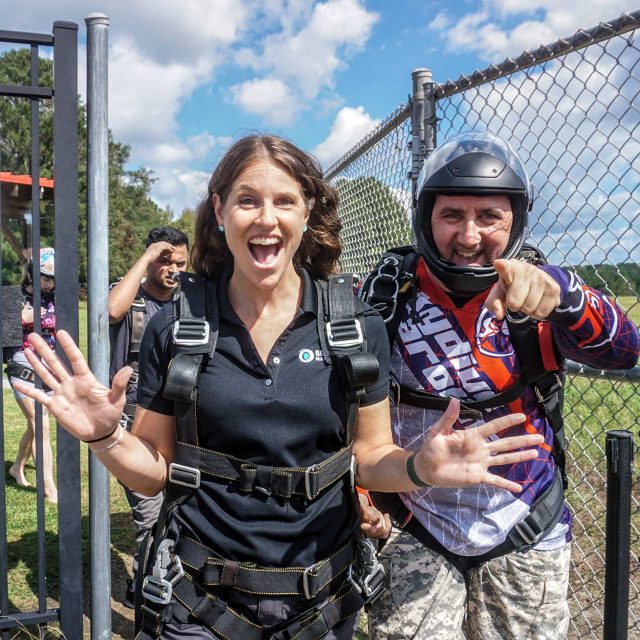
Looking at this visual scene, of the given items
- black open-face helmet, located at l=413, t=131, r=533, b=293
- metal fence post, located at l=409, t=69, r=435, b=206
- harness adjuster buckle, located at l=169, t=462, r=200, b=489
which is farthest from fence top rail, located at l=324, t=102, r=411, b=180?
harness adjuster buckle, located at l=169, t=462, r=200, b=489

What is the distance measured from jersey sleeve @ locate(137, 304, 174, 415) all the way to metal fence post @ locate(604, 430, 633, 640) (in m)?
1.30

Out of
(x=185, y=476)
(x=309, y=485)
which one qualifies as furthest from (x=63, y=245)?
(x=309, y=485)

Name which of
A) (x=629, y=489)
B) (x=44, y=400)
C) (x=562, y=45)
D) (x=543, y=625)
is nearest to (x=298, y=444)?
(x=44, y=400)

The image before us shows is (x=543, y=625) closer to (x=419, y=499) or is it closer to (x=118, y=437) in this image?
(x=419, y=499)

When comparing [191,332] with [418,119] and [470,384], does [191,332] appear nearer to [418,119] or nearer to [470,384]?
[470,384]

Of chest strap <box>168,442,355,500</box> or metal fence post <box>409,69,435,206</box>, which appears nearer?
chest strap <box>168,442,355,500</box>

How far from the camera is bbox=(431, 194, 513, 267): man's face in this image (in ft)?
7.40

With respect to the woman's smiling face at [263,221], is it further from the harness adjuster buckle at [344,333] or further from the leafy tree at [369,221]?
the leafy tree at [369,221]

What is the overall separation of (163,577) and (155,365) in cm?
63

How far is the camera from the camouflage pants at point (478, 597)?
2.30 metres

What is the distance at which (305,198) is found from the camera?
2.34 m

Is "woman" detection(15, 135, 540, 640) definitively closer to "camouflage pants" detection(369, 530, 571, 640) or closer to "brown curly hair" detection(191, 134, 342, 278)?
"brown curly hair" detection(191, 134, 342, 278)

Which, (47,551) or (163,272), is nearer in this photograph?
(163,272)

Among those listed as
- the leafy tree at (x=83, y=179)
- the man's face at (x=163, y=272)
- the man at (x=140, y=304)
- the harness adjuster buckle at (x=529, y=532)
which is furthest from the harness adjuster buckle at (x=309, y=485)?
the leafy tree at (x=83, y=179)
